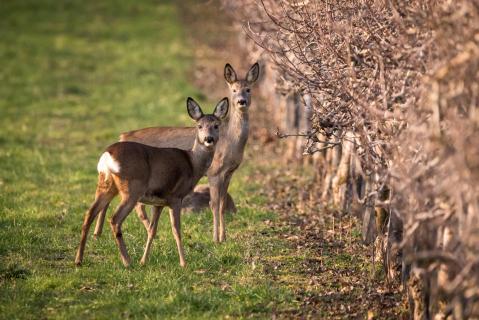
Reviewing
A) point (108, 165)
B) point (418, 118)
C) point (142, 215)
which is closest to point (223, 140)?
point (142, 215)

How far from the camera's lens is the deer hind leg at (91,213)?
27.5ft

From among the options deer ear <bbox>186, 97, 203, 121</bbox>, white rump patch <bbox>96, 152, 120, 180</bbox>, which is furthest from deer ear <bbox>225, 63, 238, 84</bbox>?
white rump patch <bbox>96, 152, 120, 180</bbox>

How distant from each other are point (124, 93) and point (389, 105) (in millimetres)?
14881

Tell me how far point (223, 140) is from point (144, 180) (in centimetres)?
216

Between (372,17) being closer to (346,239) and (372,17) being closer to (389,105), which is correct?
(389,105)

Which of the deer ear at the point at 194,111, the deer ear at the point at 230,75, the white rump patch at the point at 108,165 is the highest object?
the deer ear at the point at 230,75

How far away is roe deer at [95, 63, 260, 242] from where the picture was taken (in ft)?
33.2

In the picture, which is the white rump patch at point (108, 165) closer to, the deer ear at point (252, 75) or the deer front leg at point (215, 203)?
the deer front leg at point (215, 203)

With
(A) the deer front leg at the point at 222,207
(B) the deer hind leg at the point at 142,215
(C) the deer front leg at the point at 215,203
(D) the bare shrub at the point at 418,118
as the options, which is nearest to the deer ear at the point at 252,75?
(A) the deer front leg at the point at 222,207

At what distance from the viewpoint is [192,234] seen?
9.96 m

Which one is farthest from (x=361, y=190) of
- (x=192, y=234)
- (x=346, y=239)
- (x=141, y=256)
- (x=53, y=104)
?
(x=53, y=104)

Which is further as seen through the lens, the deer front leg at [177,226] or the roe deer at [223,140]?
the roe deer at [223,140]

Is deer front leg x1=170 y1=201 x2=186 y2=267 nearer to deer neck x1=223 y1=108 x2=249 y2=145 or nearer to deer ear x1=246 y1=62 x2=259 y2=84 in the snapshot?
deer neck x1=223 y1=108 x2=249 y2=145

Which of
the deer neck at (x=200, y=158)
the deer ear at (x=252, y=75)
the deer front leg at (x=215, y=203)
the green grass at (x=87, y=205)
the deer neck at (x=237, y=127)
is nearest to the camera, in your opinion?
the green grass at (x=87, y=205)
